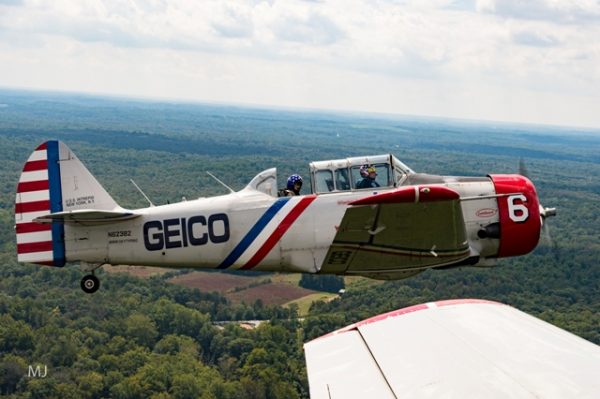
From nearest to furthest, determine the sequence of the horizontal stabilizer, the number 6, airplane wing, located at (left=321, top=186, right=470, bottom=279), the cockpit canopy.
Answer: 1. airplane wing, located at (left=321, top=186, right=470, bottom=279)
2. the cockpit canopy
3. the horizontal stabilizer
4. the number 6

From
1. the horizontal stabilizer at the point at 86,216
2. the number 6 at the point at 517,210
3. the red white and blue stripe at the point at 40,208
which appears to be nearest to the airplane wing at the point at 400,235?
the number 6 at the point at 517,210

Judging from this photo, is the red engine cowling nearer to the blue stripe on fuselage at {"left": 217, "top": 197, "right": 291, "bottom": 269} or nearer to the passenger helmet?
the passenger helmet

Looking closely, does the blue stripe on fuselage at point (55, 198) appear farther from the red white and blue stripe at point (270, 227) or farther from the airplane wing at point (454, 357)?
the airplane wing at point (454, 357)

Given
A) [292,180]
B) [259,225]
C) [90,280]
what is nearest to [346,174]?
[292,180]

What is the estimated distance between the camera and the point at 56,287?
93438 mm

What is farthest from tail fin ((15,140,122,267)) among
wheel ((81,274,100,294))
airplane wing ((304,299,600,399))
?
airplane wing ((304,299,600,399))

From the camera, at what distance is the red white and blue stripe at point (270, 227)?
13.8m

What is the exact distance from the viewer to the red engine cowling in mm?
13961

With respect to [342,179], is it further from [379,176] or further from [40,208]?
[40,208]

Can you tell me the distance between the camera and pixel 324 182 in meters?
13.8

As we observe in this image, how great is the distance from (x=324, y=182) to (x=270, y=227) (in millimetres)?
1230

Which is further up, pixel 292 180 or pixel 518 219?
pixel 292 180

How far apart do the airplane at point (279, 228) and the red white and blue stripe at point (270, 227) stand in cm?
2

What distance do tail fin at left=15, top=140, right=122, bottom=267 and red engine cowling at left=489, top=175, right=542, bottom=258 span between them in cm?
695
